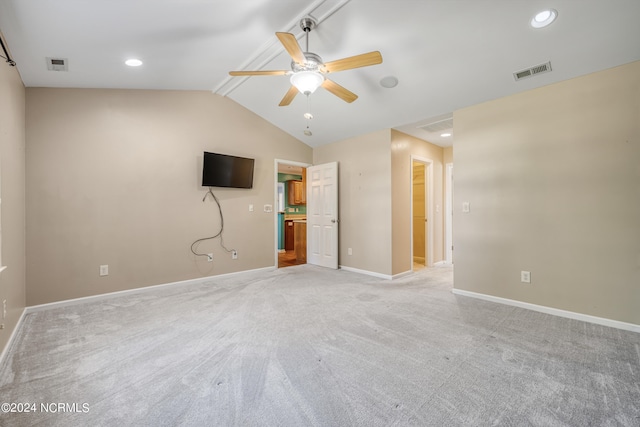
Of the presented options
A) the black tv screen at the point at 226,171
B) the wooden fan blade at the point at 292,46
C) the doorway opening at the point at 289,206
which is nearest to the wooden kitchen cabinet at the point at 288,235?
the doorway opening at the point at 289,206

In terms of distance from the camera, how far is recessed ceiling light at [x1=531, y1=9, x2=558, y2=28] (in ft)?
7.10

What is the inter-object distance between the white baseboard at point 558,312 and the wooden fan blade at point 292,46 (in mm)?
3285

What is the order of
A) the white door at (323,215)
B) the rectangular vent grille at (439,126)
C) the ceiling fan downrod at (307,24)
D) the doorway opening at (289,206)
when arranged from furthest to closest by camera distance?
the doorway opening at (289,206)
the white door at (323,215)
the rectangular vent grille at (439,126)
the ceiling fan downrod at (307,24)

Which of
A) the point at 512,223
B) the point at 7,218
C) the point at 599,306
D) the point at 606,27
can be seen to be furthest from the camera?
the point at 512,223

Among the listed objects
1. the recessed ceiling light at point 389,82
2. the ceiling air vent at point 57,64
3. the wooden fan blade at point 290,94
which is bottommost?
the wooden fan blade at point 290,94

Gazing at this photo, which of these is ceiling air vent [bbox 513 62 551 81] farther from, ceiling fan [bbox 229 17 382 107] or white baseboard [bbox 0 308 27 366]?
white baseboard [bbox 0 308 27 366]

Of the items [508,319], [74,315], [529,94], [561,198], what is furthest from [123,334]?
[529,94]

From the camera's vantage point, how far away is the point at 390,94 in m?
3.50

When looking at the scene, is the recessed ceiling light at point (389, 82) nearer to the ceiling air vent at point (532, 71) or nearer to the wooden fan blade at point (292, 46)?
the ceiling air vent at point (532, 71)

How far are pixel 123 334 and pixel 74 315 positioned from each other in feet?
3.21

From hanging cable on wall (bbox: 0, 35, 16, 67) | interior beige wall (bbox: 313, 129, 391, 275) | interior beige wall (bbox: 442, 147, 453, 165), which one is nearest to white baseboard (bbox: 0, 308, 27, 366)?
hanging cable on wall (bbox: 0, 35, 16, 67)

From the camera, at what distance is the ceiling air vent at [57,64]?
2.65m

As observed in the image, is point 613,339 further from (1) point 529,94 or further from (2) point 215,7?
(2) point 215,7

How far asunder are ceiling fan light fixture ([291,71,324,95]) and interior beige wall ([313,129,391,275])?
2.30 metres
